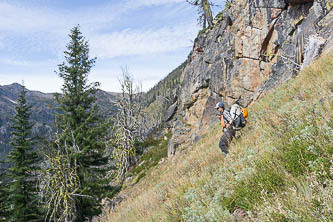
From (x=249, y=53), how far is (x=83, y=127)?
44.4 ft

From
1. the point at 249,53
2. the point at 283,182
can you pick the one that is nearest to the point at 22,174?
the point at 249,53

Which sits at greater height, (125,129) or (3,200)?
(125,129)

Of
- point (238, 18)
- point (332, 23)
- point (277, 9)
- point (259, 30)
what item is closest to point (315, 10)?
point (332, 23)

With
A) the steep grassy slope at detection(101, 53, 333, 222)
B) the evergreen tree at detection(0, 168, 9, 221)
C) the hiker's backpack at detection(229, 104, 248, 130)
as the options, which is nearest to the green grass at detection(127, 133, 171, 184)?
the evergreen tree at detection(0, 168, 9, 221)

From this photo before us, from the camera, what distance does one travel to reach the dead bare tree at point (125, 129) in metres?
17.7

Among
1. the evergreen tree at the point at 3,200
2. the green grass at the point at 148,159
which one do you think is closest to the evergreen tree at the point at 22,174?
the evergreen tree at the point at 3,200

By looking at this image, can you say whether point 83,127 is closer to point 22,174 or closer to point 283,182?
point 22,174

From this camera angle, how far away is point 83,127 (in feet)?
52.2

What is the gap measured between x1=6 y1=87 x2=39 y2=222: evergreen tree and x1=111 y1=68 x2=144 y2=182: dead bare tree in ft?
22.4

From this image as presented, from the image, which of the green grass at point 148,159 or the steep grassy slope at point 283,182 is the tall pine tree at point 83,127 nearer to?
the green grass at point 148,159

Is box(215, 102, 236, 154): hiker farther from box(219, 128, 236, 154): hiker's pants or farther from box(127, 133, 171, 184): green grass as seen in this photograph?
box(127, 133, 171, 184): green grass

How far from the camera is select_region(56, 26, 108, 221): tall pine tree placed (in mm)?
14867

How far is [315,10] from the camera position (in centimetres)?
1188

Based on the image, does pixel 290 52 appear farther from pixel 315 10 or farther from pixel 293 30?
pixel 315 10
